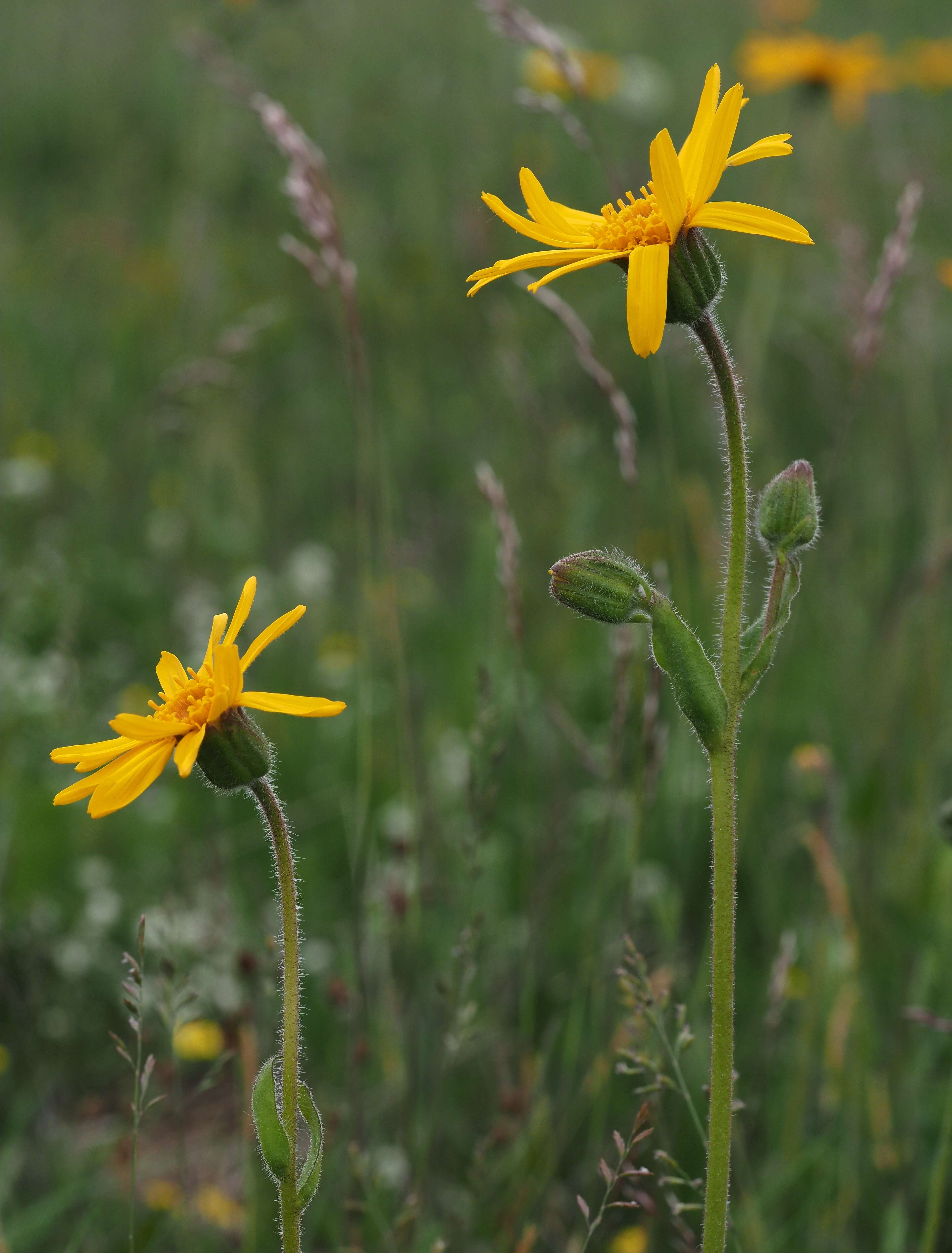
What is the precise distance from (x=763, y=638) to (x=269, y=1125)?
2.35 feet

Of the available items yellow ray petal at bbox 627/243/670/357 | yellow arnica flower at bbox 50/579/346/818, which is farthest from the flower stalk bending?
yellow arnica flower at bbox 50/579/346/818

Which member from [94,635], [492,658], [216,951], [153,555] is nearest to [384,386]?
[153,555]

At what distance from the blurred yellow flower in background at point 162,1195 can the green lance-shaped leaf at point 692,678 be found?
1.32m

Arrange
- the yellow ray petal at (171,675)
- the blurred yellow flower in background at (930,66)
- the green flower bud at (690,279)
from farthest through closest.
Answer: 1. the blurred yellow flower in background at (930,66)
2. the yellow ray petal at (171,675)
3. the green flower bud at (690,279)

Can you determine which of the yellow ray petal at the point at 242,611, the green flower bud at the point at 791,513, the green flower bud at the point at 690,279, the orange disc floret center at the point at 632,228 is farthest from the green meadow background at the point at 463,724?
the yellow ray petal at the point at 242,611

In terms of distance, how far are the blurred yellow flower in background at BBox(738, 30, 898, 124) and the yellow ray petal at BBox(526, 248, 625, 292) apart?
12.9ft

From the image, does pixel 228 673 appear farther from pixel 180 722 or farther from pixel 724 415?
pixel 724 415

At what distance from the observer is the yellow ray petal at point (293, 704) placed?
3.77 feet

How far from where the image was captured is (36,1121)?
2.26 meters

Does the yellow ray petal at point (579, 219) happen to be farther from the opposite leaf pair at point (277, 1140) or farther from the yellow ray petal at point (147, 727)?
the opposite leaf pair at point (277, 1140)

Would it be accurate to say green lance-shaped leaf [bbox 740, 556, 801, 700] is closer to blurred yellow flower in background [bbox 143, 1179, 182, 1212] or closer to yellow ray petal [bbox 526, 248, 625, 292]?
yellow ray petal [bbox 526, 248, 625, 292]

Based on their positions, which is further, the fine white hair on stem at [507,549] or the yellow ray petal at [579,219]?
the fine white hair on stem at [507,549]

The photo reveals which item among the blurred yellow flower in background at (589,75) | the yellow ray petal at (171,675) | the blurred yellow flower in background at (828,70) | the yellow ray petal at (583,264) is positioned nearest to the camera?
the yellow ray petal at (583,264)

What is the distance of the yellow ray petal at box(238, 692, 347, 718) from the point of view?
1.15m
